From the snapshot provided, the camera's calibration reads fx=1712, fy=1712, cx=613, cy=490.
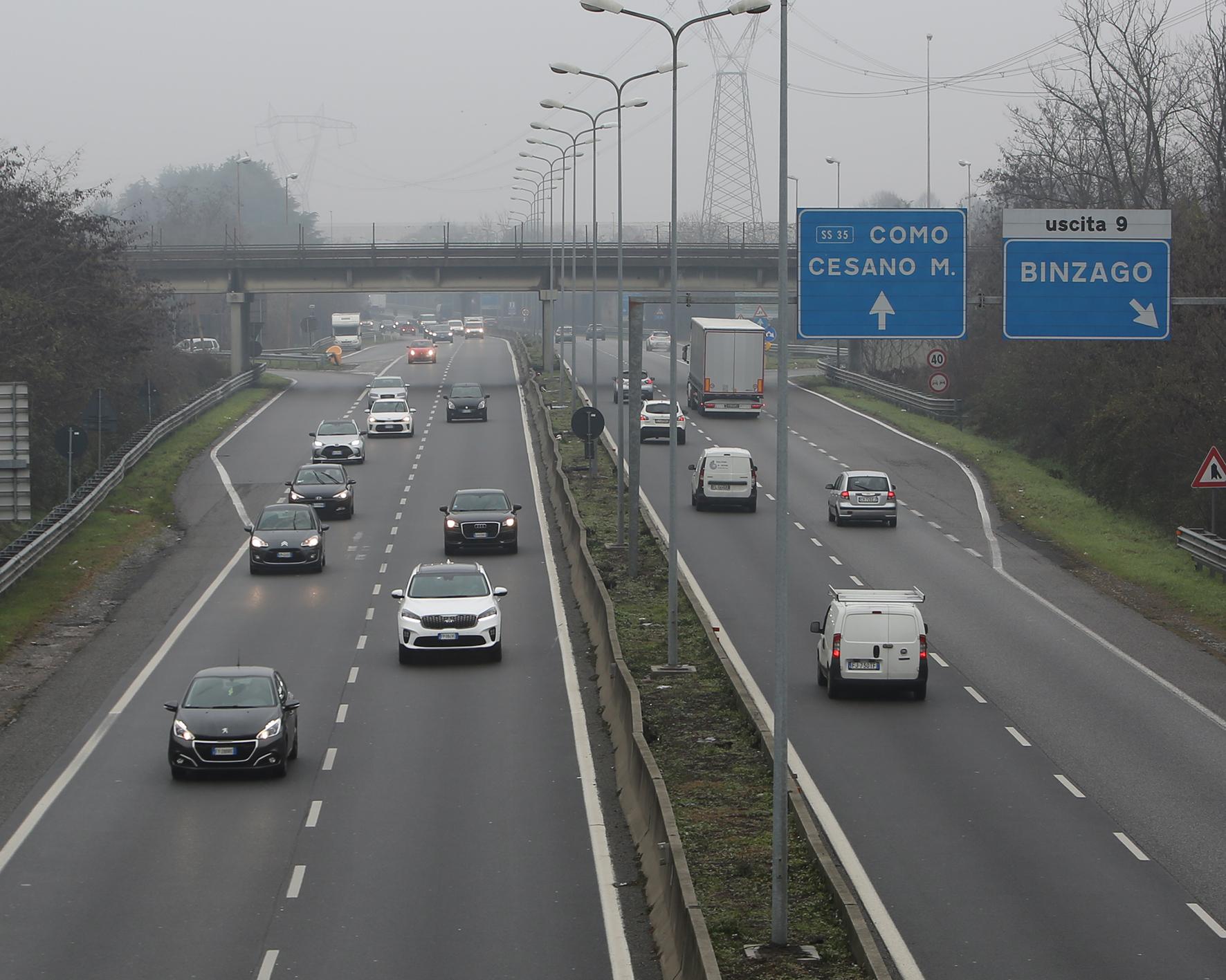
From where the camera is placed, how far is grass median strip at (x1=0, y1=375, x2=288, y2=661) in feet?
114

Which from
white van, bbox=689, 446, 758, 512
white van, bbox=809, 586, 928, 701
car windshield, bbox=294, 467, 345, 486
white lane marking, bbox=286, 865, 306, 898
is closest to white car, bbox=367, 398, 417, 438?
car windshield, bbox=294, 467, 345, 486

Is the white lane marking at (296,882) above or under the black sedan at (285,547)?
under

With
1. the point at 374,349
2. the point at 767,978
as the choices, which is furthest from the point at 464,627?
the point at 374,349

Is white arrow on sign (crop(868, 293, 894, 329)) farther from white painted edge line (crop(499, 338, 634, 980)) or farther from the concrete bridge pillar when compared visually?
the concrete bridge pillar

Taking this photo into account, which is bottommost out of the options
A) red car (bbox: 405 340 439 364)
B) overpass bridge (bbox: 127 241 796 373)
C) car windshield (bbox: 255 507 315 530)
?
car windshield (bbox: 255 507 315 530)

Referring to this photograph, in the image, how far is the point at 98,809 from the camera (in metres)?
20.5

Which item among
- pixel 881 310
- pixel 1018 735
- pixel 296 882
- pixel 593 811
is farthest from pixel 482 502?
pixel 296 882

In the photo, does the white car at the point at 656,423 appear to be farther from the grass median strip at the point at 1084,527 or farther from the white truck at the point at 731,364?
the grass median strip at the point at 1084,527

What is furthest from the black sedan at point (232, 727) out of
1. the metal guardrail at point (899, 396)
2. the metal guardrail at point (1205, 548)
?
the metal guardrail at point (899, 396)

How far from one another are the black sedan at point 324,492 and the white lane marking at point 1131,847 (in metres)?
30.9

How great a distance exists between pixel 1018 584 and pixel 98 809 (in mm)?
23378

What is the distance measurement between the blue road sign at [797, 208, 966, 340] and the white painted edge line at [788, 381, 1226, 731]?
6.89m

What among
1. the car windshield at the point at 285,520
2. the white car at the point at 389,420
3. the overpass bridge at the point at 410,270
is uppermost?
the overpass bridge at the point at 410,270

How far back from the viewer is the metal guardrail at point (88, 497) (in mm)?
37781
